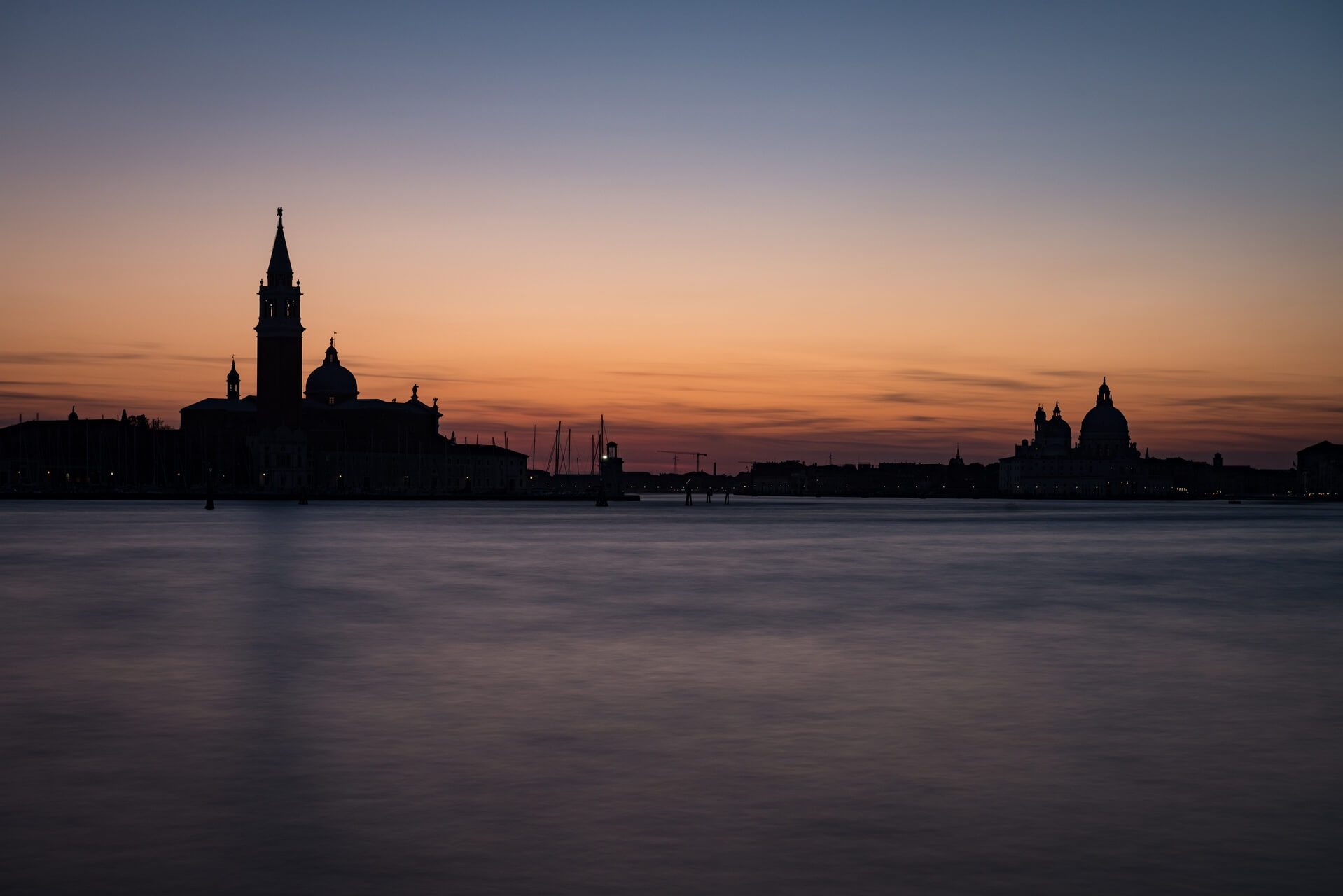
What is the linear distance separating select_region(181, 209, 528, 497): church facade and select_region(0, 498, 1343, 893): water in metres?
134

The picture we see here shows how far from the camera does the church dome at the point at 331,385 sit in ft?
623

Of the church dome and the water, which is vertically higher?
the church dome

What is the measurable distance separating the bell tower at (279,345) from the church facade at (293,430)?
8cm

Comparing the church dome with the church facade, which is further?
the church dome

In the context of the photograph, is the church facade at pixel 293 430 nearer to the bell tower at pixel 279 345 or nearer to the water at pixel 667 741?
the bell tower at pixel 279 345

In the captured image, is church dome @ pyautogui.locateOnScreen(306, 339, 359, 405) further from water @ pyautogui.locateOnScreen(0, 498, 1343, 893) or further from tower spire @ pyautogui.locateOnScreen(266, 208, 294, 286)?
water @ pyautogui.locateOnScreen(0, 498, 1343, 893)

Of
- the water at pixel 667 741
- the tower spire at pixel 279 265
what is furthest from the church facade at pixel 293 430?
the water at pixel 667 741

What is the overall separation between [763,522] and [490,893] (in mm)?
99524

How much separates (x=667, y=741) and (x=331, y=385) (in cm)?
18340

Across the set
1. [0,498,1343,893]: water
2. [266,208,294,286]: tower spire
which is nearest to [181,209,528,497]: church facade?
[266,208,294,286]: tower spire

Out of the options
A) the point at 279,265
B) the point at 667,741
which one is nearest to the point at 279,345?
the point at 279,265

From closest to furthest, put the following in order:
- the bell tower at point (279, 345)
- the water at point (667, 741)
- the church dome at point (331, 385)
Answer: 1. the water at point (667, 741)
2. the bell tower at point (279, 345)
3. the church dome at point (331, 385)

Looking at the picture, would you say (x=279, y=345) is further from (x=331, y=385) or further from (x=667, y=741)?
(x=667, y=741)

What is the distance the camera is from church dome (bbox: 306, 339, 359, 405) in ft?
623
